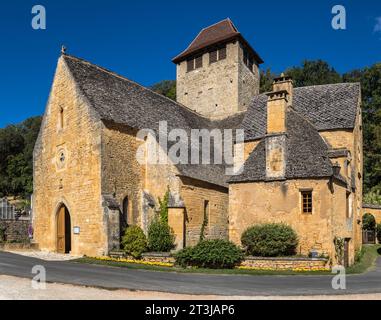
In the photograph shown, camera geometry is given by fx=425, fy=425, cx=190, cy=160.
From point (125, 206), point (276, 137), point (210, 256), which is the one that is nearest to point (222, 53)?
point (276, 137)

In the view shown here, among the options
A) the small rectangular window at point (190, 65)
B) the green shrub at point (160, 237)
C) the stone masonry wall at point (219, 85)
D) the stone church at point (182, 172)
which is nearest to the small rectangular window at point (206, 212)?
the stone church at point (182, 172)

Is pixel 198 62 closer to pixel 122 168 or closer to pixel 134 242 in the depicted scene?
pixel 122 168

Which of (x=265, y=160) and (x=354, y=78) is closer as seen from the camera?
(x=265, y=160)

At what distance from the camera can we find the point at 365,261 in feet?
83.2

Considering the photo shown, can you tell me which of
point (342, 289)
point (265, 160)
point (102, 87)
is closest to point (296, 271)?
point (342, 289)

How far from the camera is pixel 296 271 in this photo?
18.8m

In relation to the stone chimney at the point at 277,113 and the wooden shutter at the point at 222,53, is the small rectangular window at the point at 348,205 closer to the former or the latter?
the stone chimney at the point at 277,113

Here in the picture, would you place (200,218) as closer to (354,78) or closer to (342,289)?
(342,289)

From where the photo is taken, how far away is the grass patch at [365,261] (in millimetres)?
20623

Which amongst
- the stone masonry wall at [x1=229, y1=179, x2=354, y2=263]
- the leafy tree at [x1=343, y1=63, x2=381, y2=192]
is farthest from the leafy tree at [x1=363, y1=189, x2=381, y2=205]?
the stone masonry wall at [x1=229, y1=179, x2=354, y2=263]

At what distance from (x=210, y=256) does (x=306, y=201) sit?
633 cm

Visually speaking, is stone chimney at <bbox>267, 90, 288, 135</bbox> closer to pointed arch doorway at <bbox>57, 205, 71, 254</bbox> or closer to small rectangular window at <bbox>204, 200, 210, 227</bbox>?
small rectangular window at <bbox>204, 200, 210, 227</bbox>
